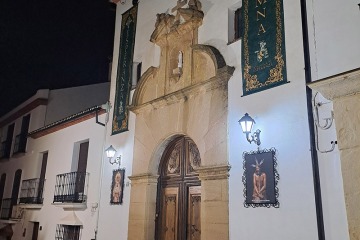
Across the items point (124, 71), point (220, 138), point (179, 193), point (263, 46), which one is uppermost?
point (124, 71)

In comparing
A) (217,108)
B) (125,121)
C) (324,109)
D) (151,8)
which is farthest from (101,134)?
(324,109)

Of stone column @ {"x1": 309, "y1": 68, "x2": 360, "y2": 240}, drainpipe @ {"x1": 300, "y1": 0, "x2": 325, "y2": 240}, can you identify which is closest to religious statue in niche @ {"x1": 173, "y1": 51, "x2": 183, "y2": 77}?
drainpipe @ {"x1": 300, "y1": 0, "x2": 325, "y2": 240}

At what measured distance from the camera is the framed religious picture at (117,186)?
930 centimetres

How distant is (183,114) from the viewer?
314 inches

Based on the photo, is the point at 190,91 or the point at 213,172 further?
the point at 190,91

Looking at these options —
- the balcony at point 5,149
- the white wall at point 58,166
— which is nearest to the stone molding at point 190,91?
the white wall at point 58,166

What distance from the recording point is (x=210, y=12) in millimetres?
8039

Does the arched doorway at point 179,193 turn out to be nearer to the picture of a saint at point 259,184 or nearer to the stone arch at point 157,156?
the stone arch at point 157,156

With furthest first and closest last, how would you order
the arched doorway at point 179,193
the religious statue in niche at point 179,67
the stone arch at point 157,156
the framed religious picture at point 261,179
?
the stone arch at point 157,156, the religious statue in niche at point 179,67, the arched doorway at point 179,193, the framed religious picture at point 261,179

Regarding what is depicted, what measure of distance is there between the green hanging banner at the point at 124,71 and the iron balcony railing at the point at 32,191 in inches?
215

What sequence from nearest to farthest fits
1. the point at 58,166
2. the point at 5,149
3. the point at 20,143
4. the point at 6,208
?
1. the point at 58,166
2. the point at 6,208
3. the point at 20,143
4. the point at 5,149

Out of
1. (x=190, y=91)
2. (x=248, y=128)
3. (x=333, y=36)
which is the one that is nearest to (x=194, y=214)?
→ (x=248, y=128)

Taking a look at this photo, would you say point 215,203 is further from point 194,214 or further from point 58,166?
point 58,166

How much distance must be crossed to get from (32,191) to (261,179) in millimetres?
11117
